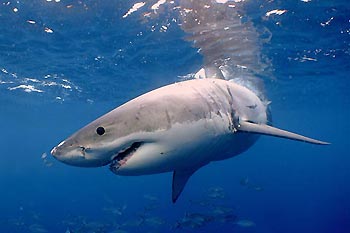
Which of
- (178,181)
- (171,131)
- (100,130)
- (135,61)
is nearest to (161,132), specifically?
(171,131)

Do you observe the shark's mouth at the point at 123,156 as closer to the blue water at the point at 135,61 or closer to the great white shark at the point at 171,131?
the great white shark at the point at 171,131

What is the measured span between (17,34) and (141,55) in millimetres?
6079

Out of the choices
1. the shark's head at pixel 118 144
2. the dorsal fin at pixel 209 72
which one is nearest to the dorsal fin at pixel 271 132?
the shark's head at pixel 118 144

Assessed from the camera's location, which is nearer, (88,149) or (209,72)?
(88,149)

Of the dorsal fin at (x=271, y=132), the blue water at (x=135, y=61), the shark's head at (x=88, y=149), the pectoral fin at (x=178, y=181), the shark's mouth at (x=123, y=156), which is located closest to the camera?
the shark's head at (x=88, y=149)

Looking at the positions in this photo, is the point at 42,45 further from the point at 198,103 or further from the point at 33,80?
the point at 198,103

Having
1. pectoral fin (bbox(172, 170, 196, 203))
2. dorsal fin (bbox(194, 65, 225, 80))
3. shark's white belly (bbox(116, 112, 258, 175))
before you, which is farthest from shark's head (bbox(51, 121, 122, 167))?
dorsal fin (bbox(194, 65, 225, 80))

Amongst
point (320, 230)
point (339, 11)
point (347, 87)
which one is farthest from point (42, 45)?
point (320, 230)

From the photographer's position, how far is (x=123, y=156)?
314 cm

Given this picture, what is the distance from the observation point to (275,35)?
15.0 m

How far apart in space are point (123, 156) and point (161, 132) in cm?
42

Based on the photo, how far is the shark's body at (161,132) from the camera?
9.89 feet

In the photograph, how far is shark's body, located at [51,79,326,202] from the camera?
119 inches

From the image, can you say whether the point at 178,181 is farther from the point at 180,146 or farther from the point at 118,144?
the point at 118,144
